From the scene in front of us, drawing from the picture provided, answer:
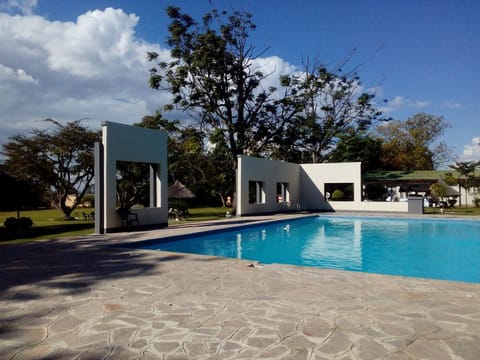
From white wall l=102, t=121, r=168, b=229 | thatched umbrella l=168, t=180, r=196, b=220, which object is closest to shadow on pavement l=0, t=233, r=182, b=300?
white wall l=102, t=121, r=168, b=229

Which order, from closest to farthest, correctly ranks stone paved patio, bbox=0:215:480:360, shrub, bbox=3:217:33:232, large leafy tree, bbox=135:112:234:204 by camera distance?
stone paved patio, bbox=0:215:480:360
shrub, bbox=3:217:33:232
large leafy tree, bbox=135:112:234:204

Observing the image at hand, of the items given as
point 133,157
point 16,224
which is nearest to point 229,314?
point 133,157

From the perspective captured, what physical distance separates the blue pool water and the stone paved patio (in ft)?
10.8

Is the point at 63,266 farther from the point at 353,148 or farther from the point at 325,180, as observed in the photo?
the point at 353,148

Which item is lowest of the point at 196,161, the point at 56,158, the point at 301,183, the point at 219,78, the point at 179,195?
the point at 179,195

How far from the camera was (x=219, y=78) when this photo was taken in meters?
21.8

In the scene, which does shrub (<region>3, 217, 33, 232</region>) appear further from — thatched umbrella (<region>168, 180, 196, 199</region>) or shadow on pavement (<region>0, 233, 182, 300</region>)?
thatched umbrella (<region>168, 180, 196, 199</region>)

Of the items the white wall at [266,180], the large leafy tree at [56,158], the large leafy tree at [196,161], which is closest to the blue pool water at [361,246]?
the white wall at [266,180]

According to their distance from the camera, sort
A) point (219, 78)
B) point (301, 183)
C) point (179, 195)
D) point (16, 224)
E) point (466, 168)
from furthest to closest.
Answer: point (466, 168)
point (301, 183)
point (219, 78)
point (179, 195)
point (16, 224)

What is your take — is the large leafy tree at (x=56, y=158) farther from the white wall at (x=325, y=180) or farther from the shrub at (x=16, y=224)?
the white wall at (x=325, y=180)

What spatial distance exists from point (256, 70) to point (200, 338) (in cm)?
2125

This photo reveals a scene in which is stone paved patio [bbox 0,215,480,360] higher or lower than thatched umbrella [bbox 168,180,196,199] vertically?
lower

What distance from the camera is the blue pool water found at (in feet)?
28.9

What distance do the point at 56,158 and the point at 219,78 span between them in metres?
9.88
